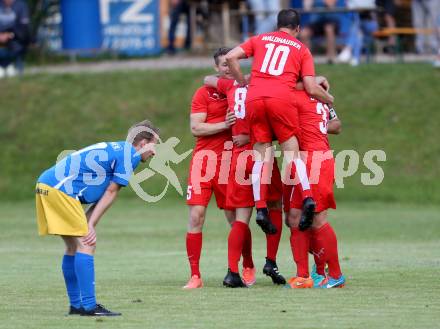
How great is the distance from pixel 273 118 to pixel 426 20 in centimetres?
2171

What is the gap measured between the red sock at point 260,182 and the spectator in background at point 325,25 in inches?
706

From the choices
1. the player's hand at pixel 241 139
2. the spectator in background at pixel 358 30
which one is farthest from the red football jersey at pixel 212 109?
the spectator in background at pixel 358 30

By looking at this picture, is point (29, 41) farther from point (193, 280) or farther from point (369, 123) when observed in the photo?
point (193, 280)

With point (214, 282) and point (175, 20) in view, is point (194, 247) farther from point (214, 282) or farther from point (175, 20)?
point (175, 20)

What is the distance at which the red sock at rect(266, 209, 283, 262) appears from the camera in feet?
42.1

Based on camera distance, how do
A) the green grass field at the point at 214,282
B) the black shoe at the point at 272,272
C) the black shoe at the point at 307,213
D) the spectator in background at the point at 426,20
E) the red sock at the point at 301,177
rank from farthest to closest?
the spectator in background at the point at 426,20, the black shoe at the point at 272,272, the red sock at the point at 301,177, the black shoe at the point at 307,213, the green grass field at the point at 214,282

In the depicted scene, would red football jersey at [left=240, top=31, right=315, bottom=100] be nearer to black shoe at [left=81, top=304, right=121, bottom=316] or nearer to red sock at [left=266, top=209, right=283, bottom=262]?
red sock at [left=266, top=209, right=283, bottom=262]

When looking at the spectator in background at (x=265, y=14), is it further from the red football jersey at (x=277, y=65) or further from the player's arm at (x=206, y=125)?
the red football jersey at (x=277, y=65)

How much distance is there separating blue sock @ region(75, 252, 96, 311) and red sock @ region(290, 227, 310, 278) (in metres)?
2.60

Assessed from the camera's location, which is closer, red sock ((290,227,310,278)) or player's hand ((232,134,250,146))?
red sock ((290,227,310,278))

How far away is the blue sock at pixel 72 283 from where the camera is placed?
35.1ft

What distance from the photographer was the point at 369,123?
2866 cm

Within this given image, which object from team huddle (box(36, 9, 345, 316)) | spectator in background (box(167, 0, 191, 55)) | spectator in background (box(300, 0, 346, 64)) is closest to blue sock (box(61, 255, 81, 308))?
team huddle (box(36, 9, 345, 316))

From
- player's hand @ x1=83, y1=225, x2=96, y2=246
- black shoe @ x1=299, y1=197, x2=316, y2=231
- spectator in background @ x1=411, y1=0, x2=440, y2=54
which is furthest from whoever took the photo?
spectator in background @ x1=411, y1=0, x2=440, y2=54
